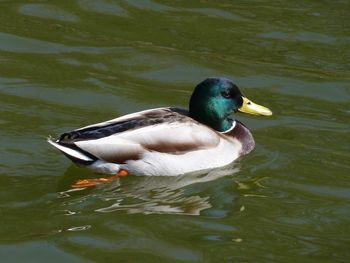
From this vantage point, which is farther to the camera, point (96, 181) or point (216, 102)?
point (216, 102)

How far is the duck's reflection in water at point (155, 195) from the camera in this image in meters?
8.95

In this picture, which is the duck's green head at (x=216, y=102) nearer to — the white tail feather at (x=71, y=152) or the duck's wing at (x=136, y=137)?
the duck's wing at (x=136, y=137)

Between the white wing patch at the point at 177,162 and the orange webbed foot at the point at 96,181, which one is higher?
the white wing patch at the point at 177,162

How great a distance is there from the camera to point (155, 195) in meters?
9.33

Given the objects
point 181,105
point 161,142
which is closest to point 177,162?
point 161,142

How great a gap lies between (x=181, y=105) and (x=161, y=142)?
1883mm

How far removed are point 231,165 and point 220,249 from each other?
2.13 meters

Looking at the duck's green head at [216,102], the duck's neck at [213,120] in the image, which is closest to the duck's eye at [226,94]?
the duck's green head at [216,102]

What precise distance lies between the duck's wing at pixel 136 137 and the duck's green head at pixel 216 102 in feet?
0.85

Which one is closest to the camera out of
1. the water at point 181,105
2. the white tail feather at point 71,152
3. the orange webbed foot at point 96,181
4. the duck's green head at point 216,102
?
the water at point 181,105

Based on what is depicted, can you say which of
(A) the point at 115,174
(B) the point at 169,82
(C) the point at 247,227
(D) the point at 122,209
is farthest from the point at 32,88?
(C) the point at 247,227

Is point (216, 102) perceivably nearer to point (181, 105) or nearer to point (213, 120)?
point (213, 120)

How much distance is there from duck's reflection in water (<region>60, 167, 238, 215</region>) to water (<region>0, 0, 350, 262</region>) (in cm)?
2

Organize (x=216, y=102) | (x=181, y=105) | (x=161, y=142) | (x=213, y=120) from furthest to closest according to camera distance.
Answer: (x=181, y=105) < (x=213, y=120) < (x=216, y=102) < (x=161, y=142)
